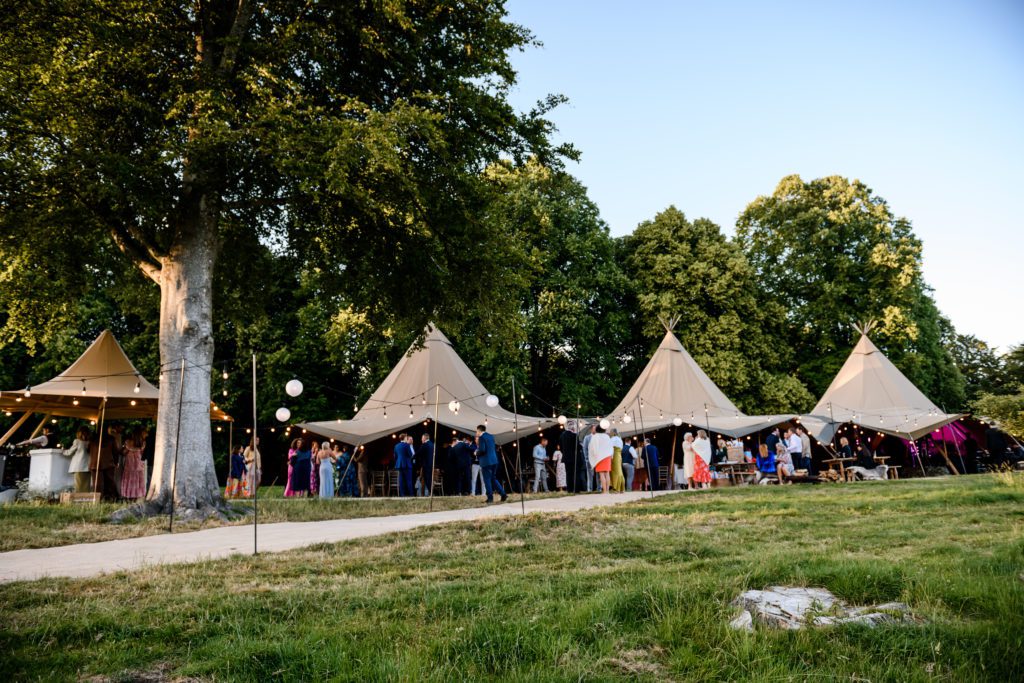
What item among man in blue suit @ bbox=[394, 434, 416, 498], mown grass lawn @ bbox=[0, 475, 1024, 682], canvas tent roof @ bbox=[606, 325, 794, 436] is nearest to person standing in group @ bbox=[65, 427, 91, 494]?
man in blue suit @ bbox=[394, 434, 416, 498]

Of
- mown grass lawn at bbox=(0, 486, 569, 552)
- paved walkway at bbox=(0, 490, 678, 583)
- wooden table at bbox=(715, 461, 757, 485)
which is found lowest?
paved walkway at bbox=(0, 490, 678, 583)

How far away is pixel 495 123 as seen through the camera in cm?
1181

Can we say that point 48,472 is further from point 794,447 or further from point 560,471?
point 794,447

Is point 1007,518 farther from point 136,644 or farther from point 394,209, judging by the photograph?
point 394,209

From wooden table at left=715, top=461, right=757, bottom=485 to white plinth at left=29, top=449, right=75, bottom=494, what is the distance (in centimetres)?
1581

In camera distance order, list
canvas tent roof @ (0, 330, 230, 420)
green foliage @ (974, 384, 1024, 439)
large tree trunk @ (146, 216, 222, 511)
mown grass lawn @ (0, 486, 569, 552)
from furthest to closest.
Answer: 1. canvas tent roof @ (0, 330, 230, 420)
2. large tree trunk @ (146, 216, 222, 511)
3. green foliage @ (974, 384, 1024, 439)
4. mown grass lawn @ (0, 486, 569, 552)

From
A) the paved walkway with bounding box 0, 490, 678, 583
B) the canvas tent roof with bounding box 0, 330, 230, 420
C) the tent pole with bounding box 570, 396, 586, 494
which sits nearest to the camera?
the paved walkway with bounding box 0, 490, 678, 583

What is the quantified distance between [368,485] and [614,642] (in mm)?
18381

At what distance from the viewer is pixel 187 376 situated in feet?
33.5

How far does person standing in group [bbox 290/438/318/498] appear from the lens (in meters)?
19.5

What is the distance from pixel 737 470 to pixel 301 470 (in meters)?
12.3

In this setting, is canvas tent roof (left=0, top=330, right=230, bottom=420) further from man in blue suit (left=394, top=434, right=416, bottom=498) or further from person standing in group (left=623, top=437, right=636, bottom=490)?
person standing in group (left=623, top=437, right=636, bottom=490)

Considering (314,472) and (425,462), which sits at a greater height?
(425,462)

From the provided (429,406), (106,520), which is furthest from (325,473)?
(106,520)
